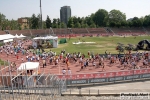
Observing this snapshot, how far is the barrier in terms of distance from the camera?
18.9 m

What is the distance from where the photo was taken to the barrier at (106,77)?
18.9 metres

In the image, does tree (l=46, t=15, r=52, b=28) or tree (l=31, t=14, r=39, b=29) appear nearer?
tree (l=31, t=14, r=39, b=29)

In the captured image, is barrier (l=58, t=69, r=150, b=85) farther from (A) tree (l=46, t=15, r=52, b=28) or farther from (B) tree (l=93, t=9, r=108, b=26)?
(B) tree (l=93, t=9, r=108, b=26)

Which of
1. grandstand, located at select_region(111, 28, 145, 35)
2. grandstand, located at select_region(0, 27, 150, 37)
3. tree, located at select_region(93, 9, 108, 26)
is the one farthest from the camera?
tree, located at select_region(93, 9, 108, 26)

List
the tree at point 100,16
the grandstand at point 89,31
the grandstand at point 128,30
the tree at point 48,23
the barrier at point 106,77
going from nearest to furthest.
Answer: the barrier at point 106,77, the grandstand at point 89,31, the grandstand at point 128,30, the tree at point 48,23, the tree at point 100,16

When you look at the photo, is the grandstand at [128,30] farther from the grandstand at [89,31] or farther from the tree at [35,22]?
the tree at [35,22]

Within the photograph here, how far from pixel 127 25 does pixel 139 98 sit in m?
93.1

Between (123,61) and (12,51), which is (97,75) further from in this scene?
(12,51)

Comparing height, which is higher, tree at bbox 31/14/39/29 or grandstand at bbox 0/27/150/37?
tree at bbox 31/14/39/29

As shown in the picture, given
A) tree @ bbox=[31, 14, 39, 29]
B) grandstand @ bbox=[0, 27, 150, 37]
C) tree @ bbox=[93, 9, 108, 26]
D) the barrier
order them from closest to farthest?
the barrier → grandstand @ bbox=[0, 27, 150, 37] → tree @ bbox=[31, 14, 39, 29] → tree @ bbox=[93, 9, 108, 26]


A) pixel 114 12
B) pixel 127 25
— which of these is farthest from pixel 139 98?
pixel 114 12

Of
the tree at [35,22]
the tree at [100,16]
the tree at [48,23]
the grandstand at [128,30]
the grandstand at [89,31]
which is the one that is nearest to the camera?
the grandstand at [89,31]

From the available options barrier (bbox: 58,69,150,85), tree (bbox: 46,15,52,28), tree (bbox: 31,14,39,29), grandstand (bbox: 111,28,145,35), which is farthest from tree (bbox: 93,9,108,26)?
barrier (bbox: 58,69,150,85)

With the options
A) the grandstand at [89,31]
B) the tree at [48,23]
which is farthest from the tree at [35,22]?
the grandstand at [89,31]
